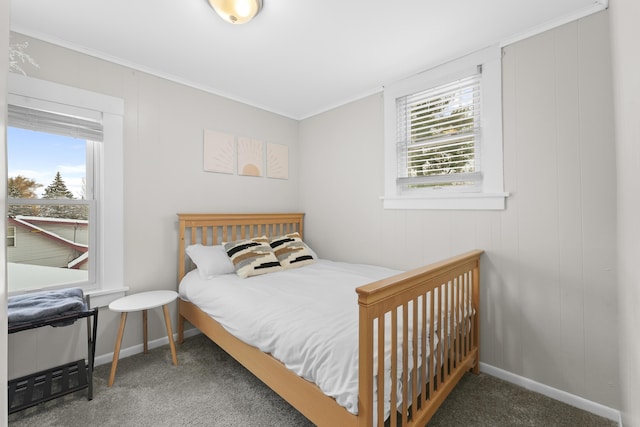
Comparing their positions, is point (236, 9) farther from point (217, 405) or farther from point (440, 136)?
point (217, 405)

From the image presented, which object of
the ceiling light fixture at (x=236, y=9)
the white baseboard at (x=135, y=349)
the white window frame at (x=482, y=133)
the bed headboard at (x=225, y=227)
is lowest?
the white baseboard at (x=135, y=349)

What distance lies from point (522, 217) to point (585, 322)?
711mm

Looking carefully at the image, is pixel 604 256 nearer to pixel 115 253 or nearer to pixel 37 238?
pixel 115 253

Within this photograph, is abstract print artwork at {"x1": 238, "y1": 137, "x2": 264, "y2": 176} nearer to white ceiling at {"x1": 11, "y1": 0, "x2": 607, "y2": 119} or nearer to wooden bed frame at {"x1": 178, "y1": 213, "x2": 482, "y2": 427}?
white ceiling at {"x1": 11, "y1": 0, "x2": 607, "y2": 119}

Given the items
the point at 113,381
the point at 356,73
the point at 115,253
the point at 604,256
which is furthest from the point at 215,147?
the point at 604,256

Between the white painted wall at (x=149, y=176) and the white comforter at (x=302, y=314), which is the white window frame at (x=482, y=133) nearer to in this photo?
the white comforter at (x=302, y=314)

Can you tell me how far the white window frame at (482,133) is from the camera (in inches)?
81.4

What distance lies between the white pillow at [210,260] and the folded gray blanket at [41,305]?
799mm

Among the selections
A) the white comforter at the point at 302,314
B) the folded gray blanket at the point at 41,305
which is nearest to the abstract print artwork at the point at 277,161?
the white comforter at the point at 302,314

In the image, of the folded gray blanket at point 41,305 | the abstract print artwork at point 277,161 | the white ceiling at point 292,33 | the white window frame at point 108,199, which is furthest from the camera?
the abstract print artwork at point 277,161

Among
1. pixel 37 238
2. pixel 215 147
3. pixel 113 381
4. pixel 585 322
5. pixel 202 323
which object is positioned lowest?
pixel 113 381

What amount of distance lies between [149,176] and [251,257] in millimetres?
1120

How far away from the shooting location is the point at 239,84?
276cm

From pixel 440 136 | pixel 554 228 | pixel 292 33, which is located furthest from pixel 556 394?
pixel 292 33
